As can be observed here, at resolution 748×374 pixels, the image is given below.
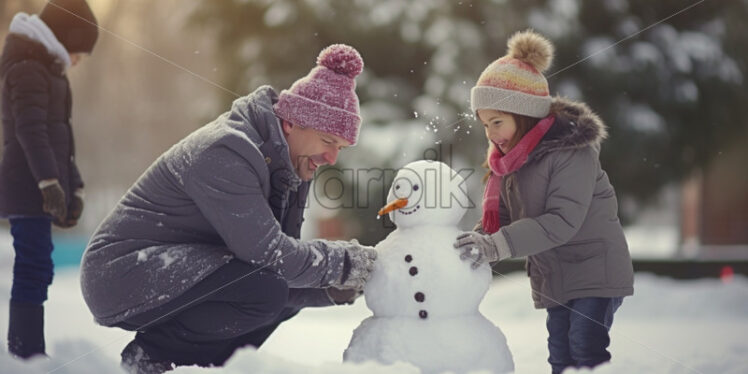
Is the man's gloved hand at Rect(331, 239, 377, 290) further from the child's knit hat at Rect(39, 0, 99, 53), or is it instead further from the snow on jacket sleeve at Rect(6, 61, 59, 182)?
the child's knit hat at Rect(39, 0, 99, 53)

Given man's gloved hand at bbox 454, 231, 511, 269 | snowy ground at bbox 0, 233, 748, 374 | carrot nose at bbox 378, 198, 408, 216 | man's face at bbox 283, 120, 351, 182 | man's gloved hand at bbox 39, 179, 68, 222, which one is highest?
man's face at bbox 283, 120, 351, 182

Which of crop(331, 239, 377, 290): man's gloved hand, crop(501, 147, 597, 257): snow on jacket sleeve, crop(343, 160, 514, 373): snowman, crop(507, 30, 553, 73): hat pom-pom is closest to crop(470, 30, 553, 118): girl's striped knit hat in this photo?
crop(507, 30, 553, 73): hat pom-pom

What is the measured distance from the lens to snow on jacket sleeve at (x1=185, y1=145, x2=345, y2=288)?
190 centimetres

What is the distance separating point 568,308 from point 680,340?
174cm

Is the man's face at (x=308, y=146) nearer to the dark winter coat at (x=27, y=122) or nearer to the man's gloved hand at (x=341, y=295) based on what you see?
the man's gloved hand at (x=341, y=295)

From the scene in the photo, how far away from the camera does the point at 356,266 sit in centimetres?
198

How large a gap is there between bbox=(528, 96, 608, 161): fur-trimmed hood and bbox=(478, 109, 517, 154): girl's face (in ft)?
0.33

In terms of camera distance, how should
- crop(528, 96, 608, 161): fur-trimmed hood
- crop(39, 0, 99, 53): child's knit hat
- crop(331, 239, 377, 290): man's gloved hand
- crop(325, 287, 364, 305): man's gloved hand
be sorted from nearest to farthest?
crop(331, 239, 377, 290): man's gloved hand
crop(528, 96, 608, 161): fur-trimmed hood
crop(325, 287, 364, 305): man's gloved hand
crop(39, 0, 99, 53): child's knit hat

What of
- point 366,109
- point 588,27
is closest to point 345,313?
point 366,109

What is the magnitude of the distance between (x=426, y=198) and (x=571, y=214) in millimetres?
427

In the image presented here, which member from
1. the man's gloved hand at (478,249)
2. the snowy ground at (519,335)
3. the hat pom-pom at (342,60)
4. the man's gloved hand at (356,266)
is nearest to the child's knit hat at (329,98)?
the hat pom-pom at (342,60)

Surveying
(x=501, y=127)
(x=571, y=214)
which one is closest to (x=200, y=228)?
(x=501, y=127)

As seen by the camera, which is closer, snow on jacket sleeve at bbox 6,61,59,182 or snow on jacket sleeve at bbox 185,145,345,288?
snow on jacket sleeve at bbox 185,145,345,288

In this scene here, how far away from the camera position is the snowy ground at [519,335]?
1941 mm
